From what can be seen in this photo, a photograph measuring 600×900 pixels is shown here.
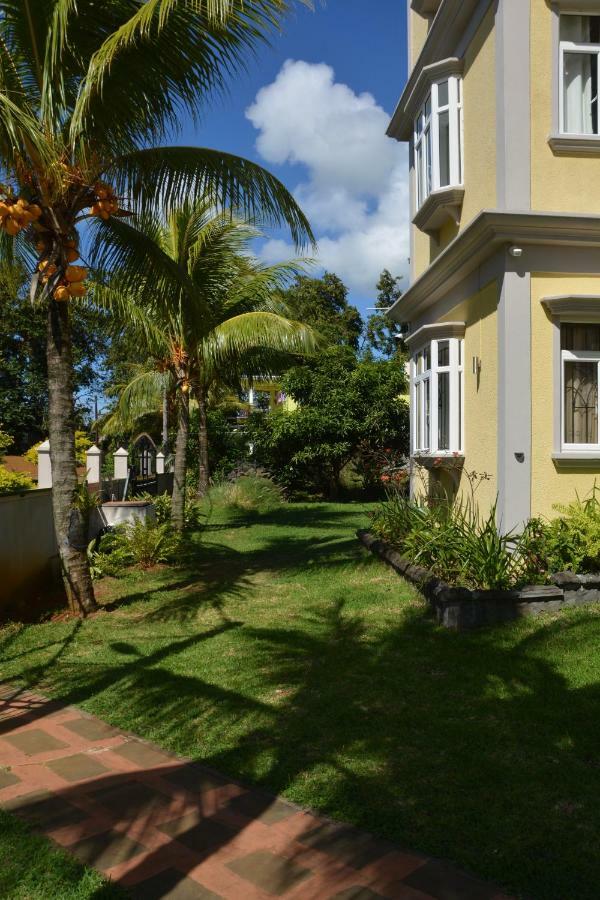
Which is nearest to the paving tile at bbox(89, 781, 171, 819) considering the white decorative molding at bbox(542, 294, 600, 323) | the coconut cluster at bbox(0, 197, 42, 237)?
the coconut cluster at bbox(0, 197, 42, 237)

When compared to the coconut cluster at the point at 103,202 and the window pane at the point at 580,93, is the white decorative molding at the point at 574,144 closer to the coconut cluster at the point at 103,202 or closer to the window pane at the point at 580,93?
the window pane at the point at 580,93

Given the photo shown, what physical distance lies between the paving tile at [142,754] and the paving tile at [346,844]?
1.25 m

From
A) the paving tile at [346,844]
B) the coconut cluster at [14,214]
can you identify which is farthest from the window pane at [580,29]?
the paving tile at [346,844]

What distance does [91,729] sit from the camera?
16.8 ft

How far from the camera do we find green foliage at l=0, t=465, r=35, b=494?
9672 mm

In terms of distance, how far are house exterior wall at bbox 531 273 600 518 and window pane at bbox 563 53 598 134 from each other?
5.52ft

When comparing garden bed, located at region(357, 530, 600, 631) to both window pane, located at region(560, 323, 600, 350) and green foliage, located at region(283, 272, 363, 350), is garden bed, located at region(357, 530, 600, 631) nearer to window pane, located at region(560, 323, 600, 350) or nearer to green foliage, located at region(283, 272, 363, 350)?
window pane, located at region(560, 323, 600, 350)

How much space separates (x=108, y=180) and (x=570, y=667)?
21.4 feet

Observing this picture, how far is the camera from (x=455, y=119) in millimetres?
9859

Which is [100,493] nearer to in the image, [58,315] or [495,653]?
[58,315]

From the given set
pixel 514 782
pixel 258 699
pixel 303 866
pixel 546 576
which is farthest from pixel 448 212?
pixel 303 866

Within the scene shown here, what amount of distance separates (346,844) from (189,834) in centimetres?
73

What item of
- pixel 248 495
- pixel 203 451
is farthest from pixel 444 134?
pixel 248 495

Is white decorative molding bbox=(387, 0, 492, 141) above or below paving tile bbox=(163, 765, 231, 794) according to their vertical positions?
above
